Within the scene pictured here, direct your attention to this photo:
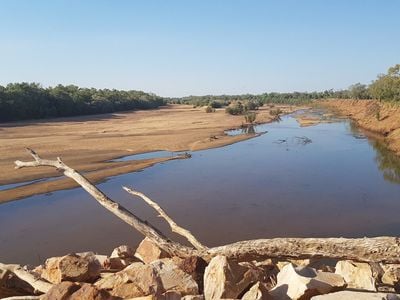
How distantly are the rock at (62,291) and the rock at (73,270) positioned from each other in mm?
649

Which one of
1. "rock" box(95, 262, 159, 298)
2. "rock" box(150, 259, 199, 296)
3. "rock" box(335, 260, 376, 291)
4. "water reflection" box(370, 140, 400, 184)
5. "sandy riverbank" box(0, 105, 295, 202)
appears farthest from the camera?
"water reflection" box(370, 140, 400, 184)

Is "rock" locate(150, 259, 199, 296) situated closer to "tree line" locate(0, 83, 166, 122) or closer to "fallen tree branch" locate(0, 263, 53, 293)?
"fallen tree branch" locate(0, 263, 53, 293)

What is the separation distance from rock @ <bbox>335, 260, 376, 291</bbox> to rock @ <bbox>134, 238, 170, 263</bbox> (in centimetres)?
237

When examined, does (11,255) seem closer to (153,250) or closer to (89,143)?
(153,250)

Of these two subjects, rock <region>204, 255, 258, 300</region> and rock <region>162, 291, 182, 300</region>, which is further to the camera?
rock <region>204, 255, 258, 300</region>

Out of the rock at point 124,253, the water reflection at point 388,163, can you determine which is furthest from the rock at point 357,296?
the water reflection at point 388,163

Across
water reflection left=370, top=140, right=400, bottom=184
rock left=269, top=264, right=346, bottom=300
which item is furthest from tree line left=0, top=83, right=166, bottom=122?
rock left=269, top=264, right=346, bottom=300

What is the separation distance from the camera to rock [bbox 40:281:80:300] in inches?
175

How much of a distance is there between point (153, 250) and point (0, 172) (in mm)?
17089

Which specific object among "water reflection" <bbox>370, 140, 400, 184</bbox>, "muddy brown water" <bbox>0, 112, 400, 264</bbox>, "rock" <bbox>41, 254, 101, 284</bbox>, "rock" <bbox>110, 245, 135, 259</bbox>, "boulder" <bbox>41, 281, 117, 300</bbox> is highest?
"boulder" <bbox>41, 281, 117, 300</bbox>

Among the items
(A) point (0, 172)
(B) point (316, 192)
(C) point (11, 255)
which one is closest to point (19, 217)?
(C) point (11, 255)

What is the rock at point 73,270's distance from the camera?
525cm

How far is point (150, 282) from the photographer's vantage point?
463 centimetres

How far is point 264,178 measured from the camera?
20312 mm
